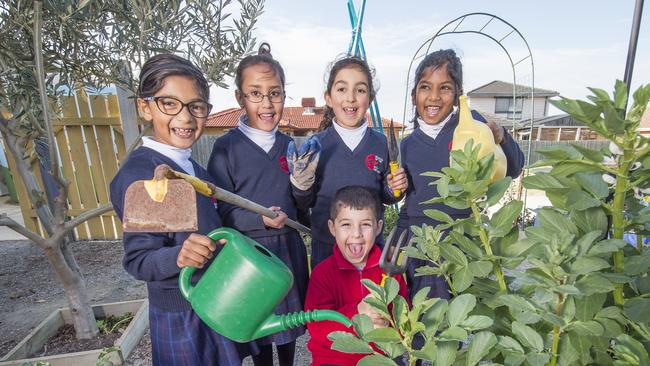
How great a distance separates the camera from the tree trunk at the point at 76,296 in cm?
197

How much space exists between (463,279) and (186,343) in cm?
107

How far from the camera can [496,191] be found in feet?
1.51

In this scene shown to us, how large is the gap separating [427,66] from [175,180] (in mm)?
1317

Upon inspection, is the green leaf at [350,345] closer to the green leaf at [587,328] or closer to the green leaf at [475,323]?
the green leaf at [475,323]

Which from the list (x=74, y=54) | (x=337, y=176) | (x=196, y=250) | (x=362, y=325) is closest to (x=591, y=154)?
(x=362, y=325)

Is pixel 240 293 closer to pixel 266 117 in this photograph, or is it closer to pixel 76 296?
pixel 266 117

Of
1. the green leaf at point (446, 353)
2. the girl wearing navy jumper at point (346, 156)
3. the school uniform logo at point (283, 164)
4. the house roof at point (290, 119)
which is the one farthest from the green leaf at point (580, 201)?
the house roof at point (290, 119)

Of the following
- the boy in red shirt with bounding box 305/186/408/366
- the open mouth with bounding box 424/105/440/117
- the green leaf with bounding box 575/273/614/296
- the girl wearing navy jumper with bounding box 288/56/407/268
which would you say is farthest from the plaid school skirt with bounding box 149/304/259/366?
the open mouth with bounding box 424/105/440/117

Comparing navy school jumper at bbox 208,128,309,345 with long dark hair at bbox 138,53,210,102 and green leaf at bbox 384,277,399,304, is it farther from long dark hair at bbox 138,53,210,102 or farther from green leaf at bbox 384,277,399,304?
green leaf at bbox 384,277,399,304

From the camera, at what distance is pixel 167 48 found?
184 cm

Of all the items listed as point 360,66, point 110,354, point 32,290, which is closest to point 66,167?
point 32,290

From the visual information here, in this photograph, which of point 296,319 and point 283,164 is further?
point 283,164

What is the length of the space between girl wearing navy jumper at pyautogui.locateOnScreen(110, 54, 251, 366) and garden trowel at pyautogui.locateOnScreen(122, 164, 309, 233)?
0.37 metres

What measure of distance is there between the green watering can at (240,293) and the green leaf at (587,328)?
0.56 meters
